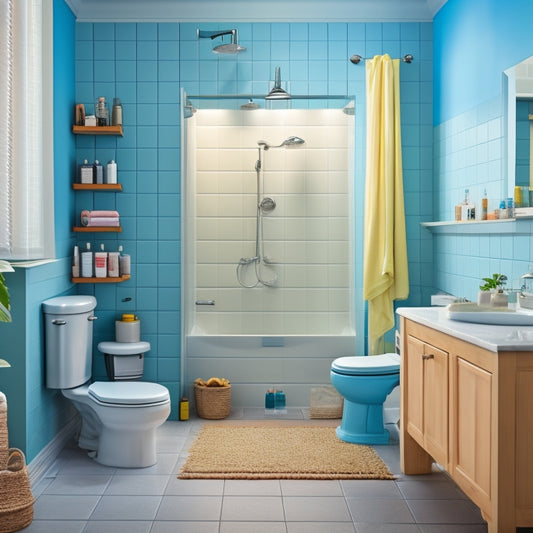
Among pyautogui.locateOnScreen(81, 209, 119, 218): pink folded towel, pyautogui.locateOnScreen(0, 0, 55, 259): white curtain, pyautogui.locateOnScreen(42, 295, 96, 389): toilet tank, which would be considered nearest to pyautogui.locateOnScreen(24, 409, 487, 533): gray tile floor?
pyautogui.locateOnScreen(42, 295, 96, 389): toilet tank

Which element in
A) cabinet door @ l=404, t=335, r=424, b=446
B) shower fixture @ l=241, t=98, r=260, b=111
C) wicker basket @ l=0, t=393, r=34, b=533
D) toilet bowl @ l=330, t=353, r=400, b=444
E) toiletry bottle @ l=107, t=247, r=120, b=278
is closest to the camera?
wicker basket @ l=0, t=393, r=34, b=533

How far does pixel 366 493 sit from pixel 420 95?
9.11 ft

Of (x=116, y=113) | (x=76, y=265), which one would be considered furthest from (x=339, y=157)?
(x=76, y=265)

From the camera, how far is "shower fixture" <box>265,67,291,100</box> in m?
4.75

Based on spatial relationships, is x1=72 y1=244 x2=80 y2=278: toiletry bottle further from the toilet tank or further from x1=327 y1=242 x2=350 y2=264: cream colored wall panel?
x1=327 y1=242 x2=350 y2=264: cream colored wall panel

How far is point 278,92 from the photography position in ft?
15.7

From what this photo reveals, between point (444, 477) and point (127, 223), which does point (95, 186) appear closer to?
point (127, 223)

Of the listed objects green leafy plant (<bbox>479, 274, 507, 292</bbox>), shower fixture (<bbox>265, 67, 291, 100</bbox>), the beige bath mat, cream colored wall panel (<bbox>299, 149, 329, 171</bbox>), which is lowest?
the beige bath mat

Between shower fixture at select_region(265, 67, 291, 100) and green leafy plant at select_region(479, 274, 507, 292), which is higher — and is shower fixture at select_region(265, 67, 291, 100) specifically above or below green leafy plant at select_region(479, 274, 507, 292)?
above

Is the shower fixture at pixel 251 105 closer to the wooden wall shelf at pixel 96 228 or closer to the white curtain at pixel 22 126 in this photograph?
the wooden wall shelf at pixel 96 228

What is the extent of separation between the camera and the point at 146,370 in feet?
16.0

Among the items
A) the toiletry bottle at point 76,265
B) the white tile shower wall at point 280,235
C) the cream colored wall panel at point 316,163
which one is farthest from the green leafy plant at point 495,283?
the toiletry bottle at point 76,265

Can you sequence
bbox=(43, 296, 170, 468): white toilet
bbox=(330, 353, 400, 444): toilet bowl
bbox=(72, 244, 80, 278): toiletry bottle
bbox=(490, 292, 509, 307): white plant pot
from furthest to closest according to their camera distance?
bbox=(72, 244, 80, 278): toiletry bottle < bbox=(330, 353, 400, 444): toilet bowl < bbox=(43, 296, 170, 468): white toilet < bbox=(490, 292, 509, 307): white plant pot

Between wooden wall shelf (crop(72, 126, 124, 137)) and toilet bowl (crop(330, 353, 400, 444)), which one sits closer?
toilet bowl (crop(330, 353, 400, 444))
